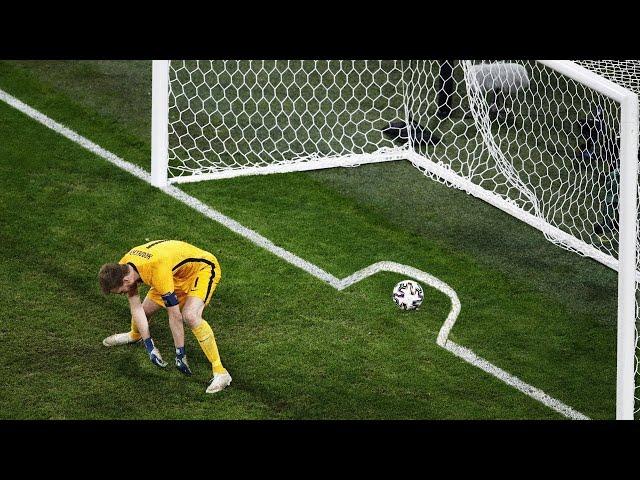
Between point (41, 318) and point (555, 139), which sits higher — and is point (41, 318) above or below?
below

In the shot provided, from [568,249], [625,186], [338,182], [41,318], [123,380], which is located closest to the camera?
[625,186]

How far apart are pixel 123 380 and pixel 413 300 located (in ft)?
7.26

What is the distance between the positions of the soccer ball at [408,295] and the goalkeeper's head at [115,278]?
7.18ft

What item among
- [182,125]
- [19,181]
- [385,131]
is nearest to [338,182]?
[385,131]

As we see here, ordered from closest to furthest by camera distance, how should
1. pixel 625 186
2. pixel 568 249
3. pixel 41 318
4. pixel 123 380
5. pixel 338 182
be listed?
pixel 625 186
pixel 123 380
pixel 41 318
pixel 568 249
pixel 338 182

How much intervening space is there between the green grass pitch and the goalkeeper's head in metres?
0.74

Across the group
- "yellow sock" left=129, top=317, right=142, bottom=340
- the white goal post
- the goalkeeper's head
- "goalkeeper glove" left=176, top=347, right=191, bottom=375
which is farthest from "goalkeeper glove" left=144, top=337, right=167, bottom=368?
the white goal post

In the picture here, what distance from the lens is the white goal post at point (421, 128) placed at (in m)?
10.4

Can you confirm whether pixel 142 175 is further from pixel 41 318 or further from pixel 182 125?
pixel 41 318

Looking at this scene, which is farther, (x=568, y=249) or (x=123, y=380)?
(x=568, y=249)

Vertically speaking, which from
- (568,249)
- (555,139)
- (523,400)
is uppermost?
(555,139)

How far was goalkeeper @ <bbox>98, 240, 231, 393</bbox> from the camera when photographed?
784cm

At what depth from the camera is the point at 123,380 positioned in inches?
321

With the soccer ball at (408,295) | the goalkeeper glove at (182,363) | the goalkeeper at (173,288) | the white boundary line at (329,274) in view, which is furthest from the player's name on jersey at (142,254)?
the soccer ball at (408,295)
